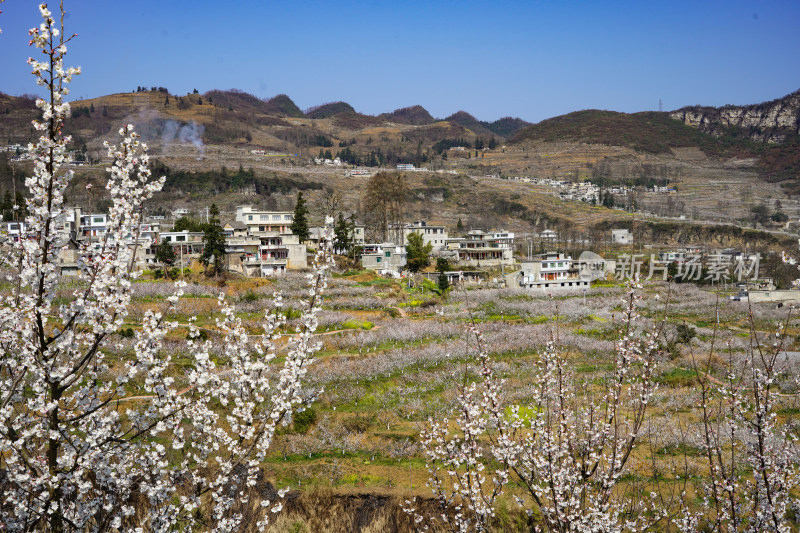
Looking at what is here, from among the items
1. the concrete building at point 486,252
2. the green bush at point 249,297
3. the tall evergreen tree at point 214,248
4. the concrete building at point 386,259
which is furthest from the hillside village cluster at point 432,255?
the green bush at point 249,297

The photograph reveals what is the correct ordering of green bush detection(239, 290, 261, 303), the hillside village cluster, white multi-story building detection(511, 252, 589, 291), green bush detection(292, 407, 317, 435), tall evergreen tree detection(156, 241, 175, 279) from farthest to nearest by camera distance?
1. white multi-story building detection(511, 252, 589, 291)
2. the hillside village cluster
3. tall evergreen tree detection(156, 241, 175, 279)
4. green bush detection(239, 290, 261, 303)
5. green bush detection(292, 407, 317, 435)

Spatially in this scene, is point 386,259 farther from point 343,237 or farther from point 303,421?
point 303,421

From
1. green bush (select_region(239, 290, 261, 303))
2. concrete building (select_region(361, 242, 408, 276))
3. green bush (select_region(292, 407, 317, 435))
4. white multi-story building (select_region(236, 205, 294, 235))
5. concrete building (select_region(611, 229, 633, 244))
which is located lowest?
green bush (select_region(292, 407, 317, 435))

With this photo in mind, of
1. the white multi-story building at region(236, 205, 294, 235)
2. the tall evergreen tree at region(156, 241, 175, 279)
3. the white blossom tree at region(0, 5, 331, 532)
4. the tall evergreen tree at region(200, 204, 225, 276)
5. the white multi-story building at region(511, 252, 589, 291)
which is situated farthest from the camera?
the white multi-story building at region(236, 205, 294, 235)

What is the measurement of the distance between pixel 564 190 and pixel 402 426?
132509 mm

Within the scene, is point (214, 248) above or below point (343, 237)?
below

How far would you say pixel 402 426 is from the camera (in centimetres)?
1934

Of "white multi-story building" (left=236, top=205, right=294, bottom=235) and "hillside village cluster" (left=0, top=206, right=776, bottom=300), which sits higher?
"white multi-story building" (left=236, top=205, right=294, bottom=235)

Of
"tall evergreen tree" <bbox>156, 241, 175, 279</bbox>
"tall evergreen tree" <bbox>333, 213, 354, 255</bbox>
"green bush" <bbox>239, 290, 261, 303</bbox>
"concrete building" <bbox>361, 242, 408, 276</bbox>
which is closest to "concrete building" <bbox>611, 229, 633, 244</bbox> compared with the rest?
"concrete building" <bbox>361, 242, 408, 276</bbox>

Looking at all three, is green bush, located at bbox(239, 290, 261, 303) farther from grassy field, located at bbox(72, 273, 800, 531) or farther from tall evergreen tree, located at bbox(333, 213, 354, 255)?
tall evergreen tree, located at bbox(333, 213, 354, 255)

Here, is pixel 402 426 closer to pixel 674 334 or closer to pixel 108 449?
pixel 108 449

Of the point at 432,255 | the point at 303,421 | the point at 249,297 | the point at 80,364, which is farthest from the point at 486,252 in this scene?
the point at 80,364

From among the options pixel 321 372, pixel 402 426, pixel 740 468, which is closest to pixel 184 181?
pixel 321 372

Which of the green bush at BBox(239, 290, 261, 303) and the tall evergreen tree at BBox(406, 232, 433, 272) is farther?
the tall evergreen tree at BBox(406, 232, 433, 272)
